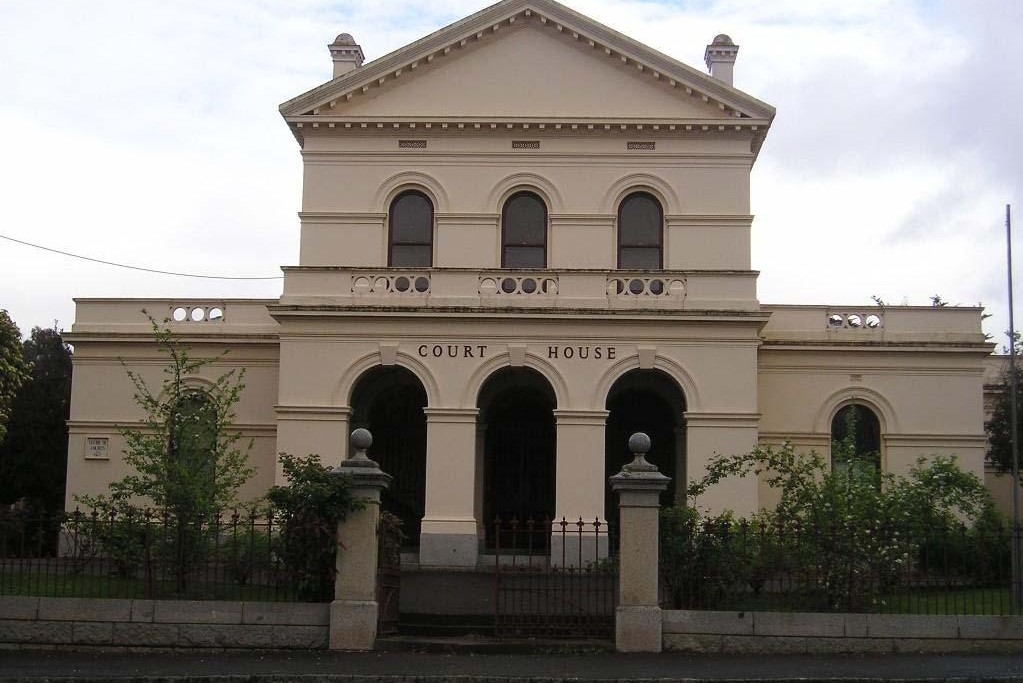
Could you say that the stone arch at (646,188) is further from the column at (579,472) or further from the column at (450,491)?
the column at (450,491)

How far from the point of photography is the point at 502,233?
2752 centimetres

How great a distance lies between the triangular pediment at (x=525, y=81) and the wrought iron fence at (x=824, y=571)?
13.1 metres

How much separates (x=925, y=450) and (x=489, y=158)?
11422mm

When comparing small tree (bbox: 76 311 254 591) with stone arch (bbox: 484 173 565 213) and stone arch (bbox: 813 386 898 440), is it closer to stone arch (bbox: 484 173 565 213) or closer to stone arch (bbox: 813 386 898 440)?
stone arch (bbox: 484 173 565 213)

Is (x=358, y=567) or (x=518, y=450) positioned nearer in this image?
(x=358, y=567)

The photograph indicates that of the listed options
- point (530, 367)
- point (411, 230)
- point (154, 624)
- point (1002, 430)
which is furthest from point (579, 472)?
point (1002, 430)

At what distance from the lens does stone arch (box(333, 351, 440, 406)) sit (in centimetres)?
2533

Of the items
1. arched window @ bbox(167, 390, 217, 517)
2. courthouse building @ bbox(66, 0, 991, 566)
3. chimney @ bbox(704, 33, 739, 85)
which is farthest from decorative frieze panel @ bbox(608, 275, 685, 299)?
arched window @ bbox(167, 390, 217, 517)

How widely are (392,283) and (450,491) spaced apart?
4399mm

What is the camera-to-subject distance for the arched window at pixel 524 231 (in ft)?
90.0

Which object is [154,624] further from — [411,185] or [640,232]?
[640,232]

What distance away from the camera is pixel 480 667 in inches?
553

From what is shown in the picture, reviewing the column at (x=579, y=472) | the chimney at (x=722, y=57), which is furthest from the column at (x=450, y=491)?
the chimney at (x=722, y=57)

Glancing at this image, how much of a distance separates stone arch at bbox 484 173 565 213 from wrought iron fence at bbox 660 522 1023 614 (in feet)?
41.0
